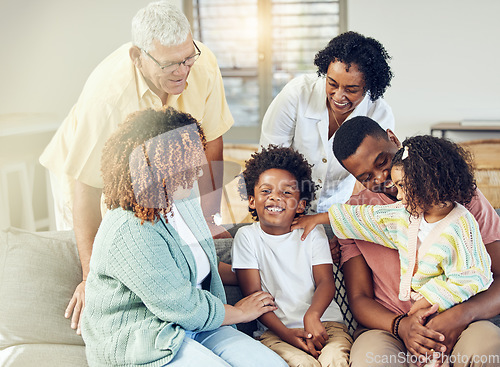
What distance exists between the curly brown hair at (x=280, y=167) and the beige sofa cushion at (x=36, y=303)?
462 millimetres

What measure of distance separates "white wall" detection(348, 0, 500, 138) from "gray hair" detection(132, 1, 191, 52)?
122 cm

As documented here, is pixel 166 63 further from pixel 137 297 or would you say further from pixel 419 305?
pixel 419 305

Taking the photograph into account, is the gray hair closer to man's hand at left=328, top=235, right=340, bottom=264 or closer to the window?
man's hand at left=328, top=235, right=340, bottom=264

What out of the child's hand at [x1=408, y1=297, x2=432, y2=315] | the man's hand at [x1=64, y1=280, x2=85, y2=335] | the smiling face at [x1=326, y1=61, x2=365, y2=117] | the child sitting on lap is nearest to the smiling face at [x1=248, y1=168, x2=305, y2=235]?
the child sitting on lap

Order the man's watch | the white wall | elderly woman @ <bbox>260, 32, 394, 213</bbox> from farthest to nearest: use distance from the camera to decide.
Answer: the white wall, the man's watch, elderly woman @ <bbox>260, 32, 394, 213</bbox>

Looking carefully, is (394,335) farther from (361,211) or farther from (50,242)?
(50,242)

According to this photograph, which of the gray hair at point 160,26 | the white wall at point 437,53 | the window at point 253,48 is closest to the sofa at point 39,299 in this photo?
the gray hair at point 160,26

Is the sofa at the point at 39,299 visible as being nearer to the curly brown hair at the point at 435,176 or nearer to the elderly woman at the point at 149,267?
the elderly woman at the point at 149,267

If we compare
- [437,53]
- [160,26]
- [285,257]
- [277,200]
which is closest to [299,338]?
[285,257]

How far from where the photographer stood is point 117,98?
1202 mm

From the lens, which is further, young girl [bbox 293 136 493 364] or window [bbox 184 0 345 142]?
window [bbox 184 0 345 142]

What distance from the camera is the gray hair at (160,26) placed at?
1.11m

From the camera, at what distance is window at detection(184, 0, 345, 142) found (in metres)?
2.62

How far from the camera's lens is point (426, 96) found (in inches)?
92.0
